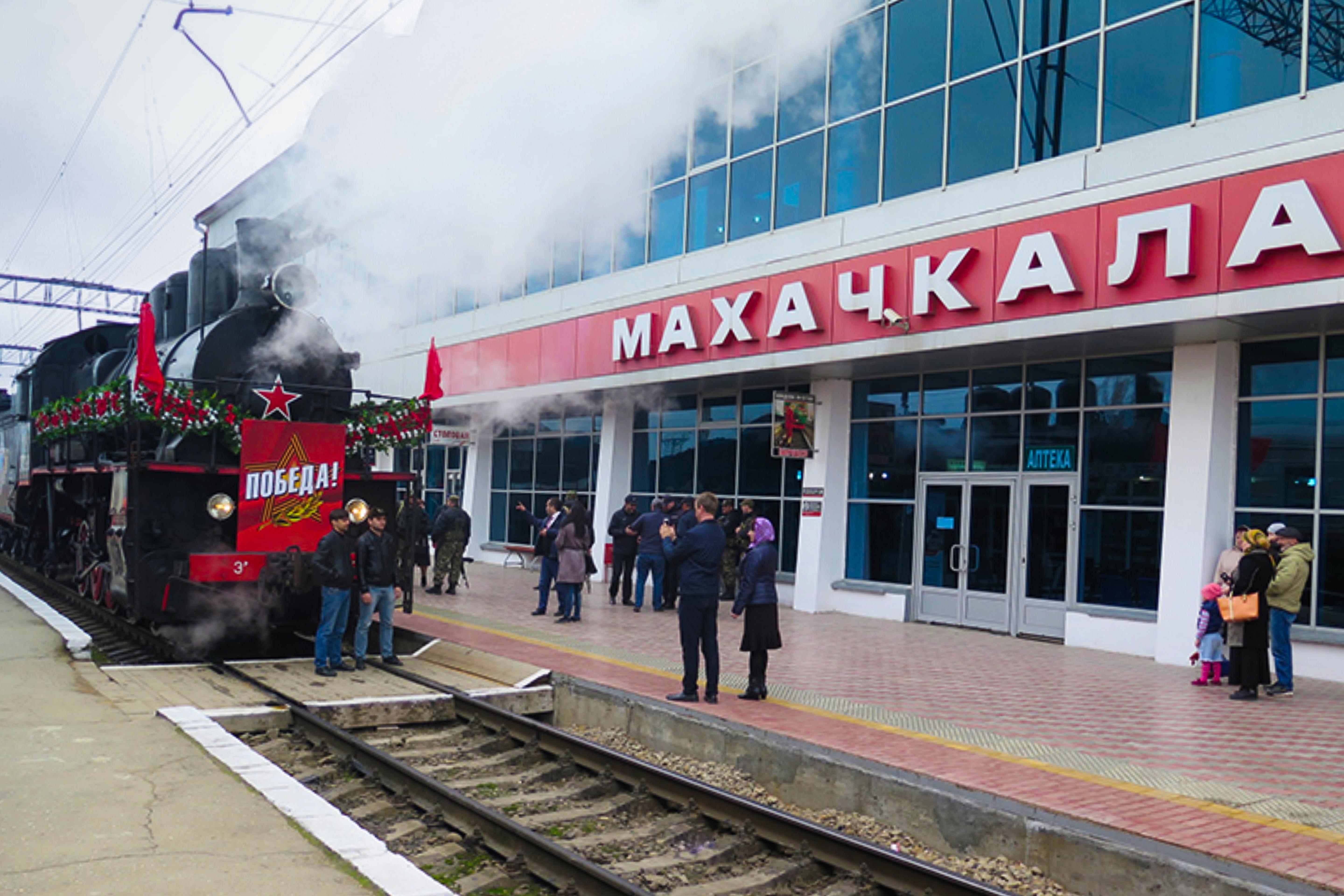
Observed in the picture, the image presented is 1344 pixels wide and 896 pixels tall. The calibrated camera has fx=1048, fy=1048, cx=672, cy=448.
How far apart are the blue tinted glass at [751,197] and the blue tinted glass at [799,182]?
21 centimetres

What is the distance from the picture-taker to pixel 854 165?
14664 millimetres

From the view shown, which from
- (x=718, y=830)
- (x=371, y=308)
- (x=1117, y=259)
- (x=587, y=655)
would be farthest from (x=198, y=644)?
(x=1117, y=259)

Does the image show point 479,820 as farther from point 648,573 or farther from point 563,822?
point 648,573

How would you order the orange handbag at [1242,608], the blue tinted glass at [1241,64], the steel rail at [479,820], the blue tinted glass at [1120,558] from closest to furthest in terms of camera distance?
the steel rail at [479,820] → the orange handbag at [1242,608] → the blue tinted glass at [1241,64] → the blue tinted glass at [1120,558]

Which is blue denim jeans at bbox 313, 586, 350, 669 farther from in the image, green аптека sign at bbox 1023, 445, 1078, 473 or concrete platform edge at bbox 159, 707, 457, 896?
green аптека sign at bbox 1023, 445, 1078, 473

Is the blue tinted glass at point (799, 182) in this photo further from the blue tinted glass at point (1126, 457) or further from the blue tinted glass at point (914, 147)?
the blue tinted glass at point (1126, 457)

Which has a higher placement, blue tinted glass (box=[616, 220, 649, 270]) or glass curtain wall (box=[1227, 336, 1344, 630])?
blue tinted glass (box=[616, 220, 649, 270])

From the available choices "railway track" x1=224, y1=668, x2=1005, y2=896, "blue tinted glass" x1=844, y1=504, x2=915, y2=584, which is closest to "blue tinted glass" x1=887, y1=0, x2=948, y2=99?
"blue tinted glass" x1=844, y1=504, x2=915, y2=584

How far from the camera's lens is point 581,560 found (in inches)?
528

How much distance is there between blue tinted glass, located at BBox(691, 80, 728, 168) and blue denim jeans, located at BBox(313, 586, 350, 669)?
33.4 ft

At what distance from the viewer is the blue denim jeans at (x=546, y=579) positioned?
14297mm

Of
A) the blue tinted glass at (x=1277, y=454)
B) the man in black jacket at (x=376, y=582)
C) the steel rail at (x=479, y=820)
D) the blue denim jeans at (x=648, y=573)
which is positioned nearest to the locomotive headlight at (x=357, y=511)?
the man in black jacket at (x=376, y=582)

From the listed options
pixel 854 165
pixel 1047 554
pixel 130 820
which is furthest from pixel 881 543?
pixel 130 820

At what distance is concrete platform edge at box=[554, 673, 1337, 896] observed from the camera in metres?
4.82
